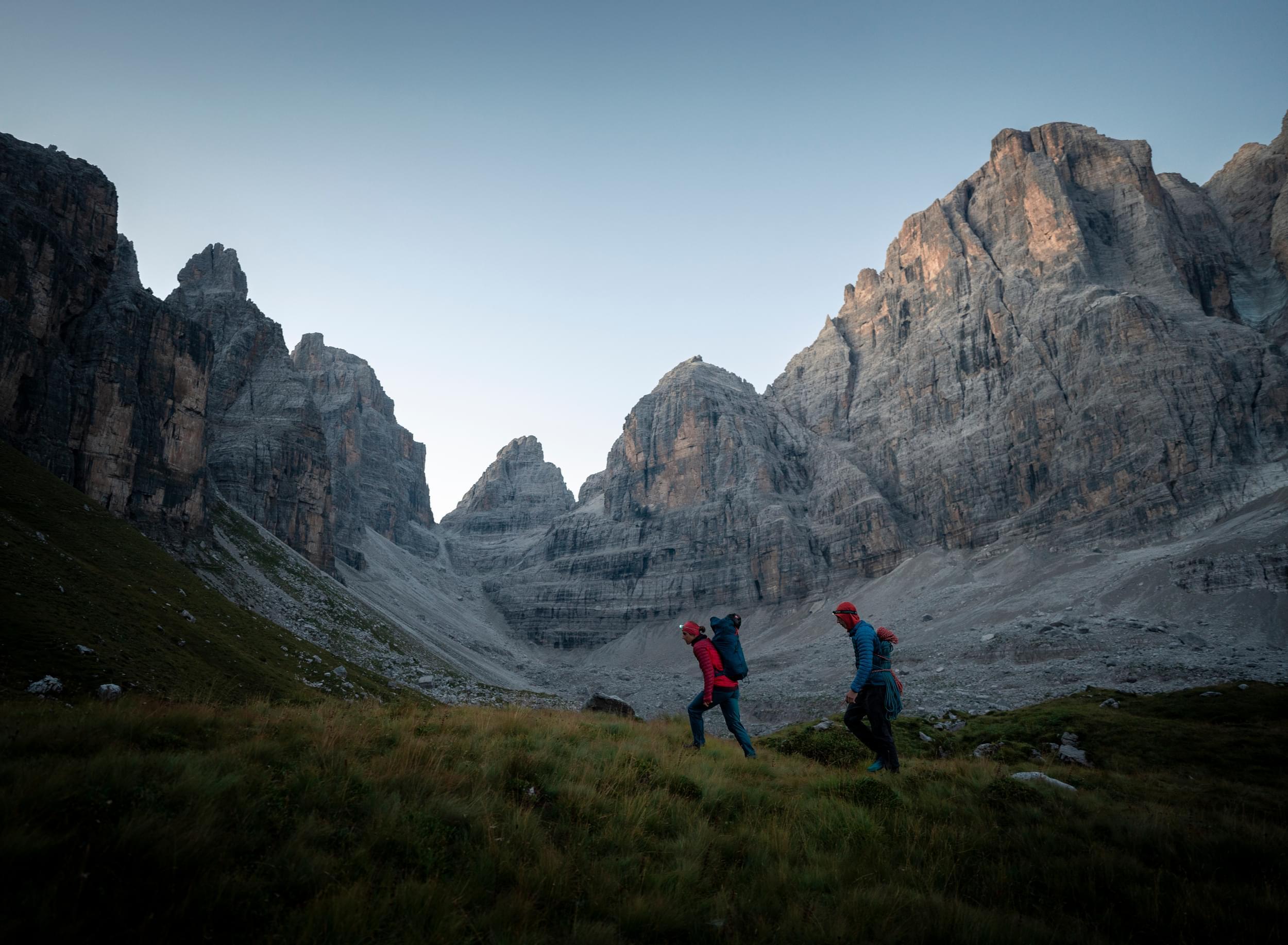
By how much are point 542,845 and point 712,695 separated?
734 centimetres

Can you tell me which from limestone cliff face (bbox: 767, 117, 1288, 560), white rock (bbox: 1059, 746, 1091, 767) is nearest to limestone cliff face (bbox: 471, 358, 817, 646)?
limestone cliff face (bbox: 767, 117, 1288, 560)

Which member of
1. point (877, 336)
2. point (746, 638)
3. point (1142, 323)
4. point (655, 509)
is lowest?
point (746, 638)

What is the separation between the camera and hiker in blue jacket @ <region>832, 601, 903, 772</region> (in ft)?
36.6

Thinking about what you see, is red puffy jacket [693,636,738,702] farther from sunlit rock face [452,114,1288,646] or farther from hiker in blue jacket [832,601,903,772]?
sunlit rock face [452,114,1288,646]

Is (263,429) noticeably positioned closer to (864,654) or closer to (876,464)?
(864,654)

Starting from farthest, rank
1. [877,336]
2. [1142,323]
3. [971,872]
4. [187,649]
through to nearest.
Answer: [877,336] → [1142,323] → [187,649] → [971,872]

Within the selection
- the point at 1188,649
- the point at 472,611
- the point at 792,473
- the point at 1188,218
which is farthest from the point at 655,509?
the point at 1188,218

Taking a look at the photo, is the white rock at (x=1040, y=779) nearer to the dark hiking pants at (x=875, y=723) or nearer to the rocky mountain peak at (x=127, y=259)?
the dark hiking pants at (x=875, y=723)

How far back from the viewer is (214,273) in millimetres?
133750

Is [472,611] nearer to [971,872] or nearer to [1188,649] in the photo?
[1188,649]

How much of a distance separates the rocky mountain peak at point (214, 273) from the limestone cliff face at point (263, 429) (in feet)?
11.9

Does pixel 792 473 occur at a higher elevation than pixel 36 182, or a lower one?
lower

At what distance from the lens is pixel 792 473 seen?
180375 millimetres

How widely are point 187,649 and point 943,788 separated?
32.8 m
